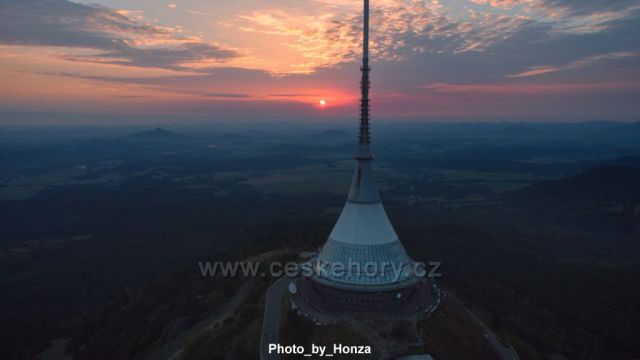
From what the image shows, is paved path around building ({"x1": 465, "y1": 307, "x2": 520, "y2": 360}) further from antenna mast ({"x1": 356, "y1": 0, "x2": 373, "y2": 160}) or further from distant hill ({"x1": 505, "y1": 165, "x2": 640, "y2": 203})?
distant hill ({"x1": 505, "y1": 165, "x2": 640, "y2": 203})

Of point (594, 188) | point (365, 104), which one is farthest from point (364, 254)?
point (594, 188)

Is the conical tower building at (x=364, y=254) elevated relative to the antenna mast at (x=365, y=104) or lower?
lower

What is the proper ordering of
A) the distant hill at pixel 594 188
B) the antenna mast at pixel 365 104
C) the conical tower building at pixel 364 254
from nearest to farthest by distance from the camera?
1. the conical tower building at pixel 364 254
2. the antenna mast at pixel 365 104
3. the distant hill at pixel 594 188

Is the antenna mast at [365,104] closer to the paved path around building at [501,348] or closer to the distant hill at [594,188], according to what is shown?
the paved path around building at [501,348]

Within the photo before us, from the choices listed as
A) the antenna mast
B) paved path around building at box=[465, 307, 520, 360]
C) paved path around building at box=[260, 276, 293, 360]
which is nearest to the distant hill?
paved path around building at box=[465, 307, 520, 360]

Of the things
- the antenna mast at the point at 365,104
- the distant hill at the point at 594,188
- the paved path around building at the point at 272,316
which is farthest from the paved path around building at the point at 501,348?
the distant hill at the point at 594,188

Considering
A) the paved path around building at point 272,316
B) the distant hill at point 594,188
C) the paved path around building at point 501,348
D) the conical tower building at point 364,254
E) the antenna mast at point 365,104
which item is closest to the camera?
the paved path around building at point 272,316
